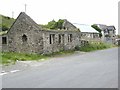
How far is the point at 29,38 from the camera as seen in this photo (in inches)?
1470

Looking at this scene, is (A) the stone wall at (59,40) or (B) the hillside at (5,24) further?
(B) the hillside at (5,24)

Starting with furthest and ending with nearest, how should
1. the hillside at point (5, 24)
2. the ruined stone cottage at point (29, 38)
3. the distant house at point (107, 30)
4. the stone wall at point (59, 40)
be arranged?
the distant house at point (107, 30) < the hillside at point (5, 24) < the stone wall at point (59, 40) < the ruined stone cottage at point (29, 38)

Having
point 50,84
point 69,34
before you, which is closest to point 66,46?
point 69,34

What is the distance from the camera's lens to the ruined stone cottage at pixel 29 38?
36.7m

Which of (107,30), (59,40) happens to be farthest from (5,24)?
(107,30)

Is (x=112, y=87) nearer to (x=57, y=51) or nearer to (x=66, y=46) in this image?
(x=57, y=51)

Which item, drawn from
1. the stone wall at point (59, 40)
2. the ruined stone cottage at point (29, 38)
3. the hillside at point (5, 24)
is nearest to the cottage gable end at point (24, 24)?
the ruined stone cottage at point (29, 38)

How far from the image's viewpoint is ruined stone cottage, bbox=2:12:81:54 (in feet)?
120

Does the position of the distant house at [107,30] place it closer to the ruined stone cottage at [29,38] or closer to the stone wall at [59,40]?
the stone wall at [59,40]

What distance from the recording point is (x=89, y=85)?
42.3 ft

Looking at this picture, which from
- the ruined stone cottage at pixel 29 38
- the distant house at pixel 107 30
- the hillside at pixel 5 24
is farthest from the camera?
the distant house at pixel 107 30

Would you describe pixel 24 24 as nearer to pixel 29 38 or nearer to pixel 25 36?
pixel 25 36

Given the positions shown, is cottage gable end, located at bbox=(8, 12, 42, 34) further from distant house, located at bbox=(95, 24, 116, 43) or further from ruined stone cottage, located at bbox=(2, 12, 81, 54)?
distant house, located at bbox=(95, 24, 116, 43)

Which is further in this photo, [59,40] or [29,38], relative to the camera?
[59,40]
